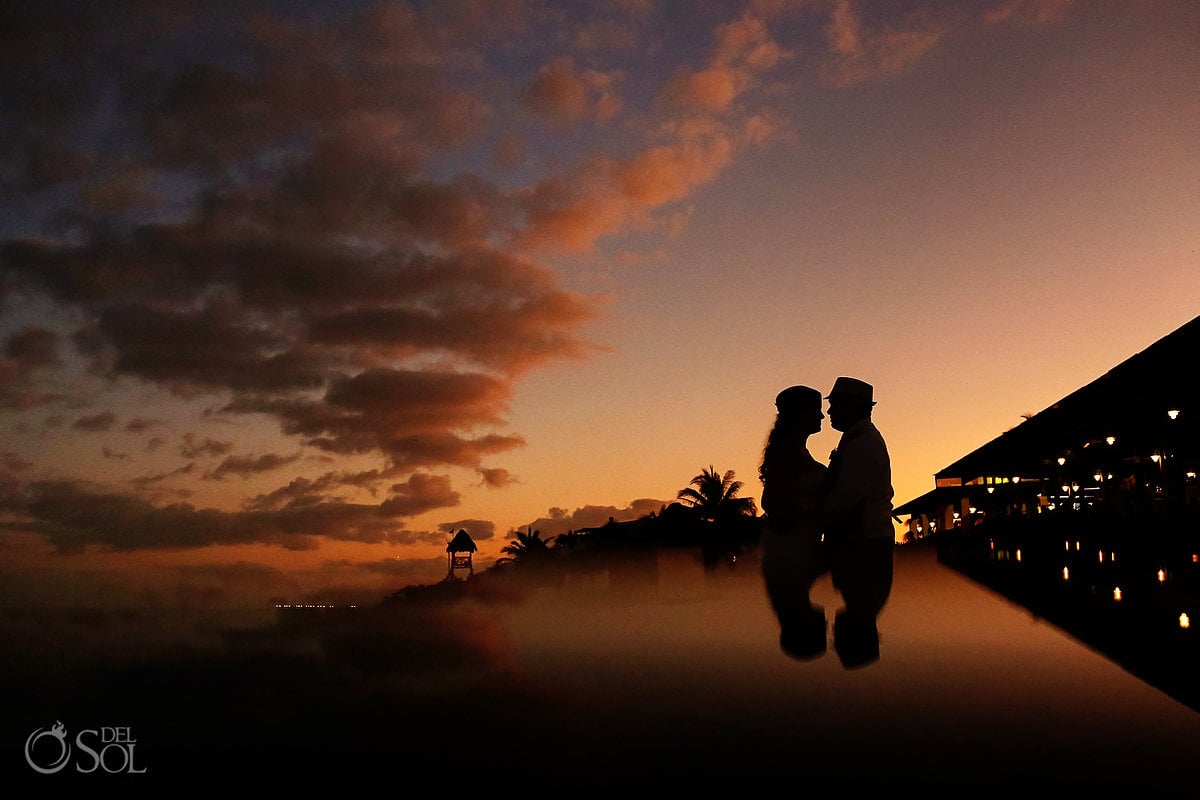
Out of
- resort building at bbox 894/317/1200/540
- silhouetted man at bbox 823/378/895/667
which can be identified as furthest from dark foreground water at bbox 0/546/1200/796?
resort building at bbox 894/317/1200/540

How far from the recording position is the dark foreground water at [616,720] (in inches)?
113

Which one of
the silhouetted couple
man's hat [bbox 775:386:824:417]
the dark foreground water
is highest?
man's hat [bbox 775:386:824:417]

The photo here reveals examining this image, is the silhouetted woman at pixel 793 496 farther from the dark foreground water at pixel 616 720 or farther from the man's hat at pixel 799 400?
the dark foreground water at pixel 616 720

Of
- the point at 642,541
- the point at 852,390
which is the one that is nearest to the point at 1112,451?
the point at 642,541

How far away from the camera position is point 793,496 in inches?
264

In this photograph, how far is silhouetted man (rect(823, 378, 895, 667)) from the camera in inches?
257

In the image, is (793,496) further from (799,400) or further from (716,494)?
(716,494)

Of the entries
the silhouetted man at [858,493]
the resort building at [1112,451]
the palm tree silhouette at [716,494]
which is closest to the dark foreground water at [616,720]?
the silhouetted man at [858,493]

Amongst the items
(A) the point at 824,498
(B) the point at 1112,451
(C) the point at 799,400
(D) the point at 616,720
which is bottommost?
(D) the point at 616,720

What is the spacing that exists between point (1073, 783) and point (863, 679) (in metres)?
1.36

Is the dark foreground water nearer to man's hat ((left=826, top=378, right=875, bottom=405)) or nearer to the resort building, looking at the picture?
man's hat ((left=826, top=378, right=875, bottom=405))

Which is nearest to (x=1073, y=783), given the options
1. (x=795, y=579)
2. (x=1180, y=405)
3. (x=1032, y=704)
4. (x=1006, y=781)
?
(x=1006, y=781)

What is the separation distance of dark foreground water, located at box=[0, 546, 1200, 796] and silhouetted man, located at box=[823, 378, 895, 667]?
112 centimetres

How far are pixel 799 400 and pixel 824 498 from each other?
0.81m
